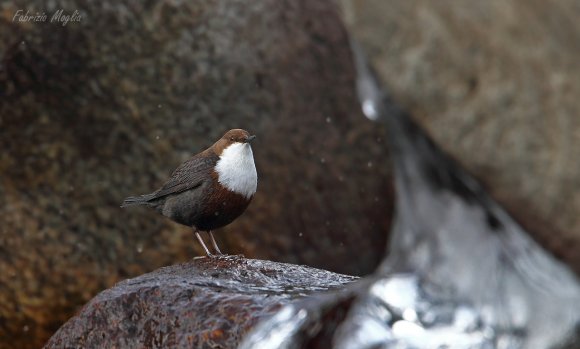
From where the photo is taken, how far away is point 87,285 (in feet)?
21.4

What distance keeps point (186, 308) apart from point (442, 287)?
1027 millimetres

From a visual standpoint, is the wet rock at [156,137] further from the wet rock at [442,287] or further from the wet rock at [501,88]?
the wet rock at [501,88]

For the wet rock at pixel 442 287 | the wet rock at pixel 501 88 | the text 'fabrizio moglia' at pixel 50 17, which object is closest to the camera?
the wet rock at pixel 442 287

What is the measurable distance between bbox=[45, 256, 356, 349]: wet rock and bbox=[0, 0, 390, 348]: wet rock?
2.36m

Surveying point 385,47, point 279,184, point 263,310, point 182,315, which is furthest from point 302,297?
point 279,184

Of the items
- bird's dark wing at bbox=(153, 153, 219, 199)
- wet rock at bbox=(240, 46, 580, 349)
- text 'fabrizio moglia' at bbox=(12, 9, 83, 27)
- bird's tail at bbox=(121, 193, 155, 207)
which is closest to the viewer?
wet rock at bbox=(240, 46, 580, 349)

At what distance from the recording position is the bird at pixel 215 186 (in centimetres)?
489

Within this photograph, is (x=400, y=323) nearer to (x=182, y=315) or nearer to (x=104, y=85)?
(x=182, y=315)

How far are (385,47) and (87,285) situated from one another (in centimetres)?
303

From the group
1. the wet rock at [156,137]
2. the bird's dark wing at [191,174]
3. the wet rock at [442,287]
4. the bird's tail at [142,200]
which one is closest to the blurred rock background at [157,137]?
the wet rock at [156,137]

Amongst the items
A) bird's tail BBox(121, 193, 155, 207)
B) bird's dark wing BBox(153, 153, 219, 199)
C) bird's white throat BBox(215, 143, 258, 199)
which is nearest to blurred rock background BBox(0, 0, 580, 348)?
bird's tail BBox(121, 193, 155, 207)

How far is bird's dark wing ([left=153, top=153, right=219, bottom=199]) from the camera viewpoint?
5016mm

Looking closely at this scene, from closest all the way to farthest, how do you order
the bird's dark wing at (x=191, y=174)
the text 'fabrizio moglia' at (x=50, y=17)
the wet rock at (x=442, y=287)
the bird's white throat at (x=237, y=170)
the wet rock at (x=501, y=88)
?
1. the wet rock at (x=442, y=287)
2. the wet rock at (x=501, y=88)
3. the bird's white throat at (x=237, y=170)
4. the bird's dark wing at (x=191, y=174)
5. the text 'fabrizio moglia' at (x=50, y=17)

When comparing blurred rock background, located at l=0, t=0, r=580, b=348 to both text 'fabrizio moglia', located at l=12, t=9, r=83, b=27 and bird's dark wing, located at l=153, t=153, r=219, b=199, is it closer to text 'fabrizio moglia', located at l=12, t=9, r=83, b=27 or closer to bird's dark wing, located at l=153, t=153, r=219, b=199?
text 'fabrizio moglia', located at l=12, t=9, r=83, b=27
